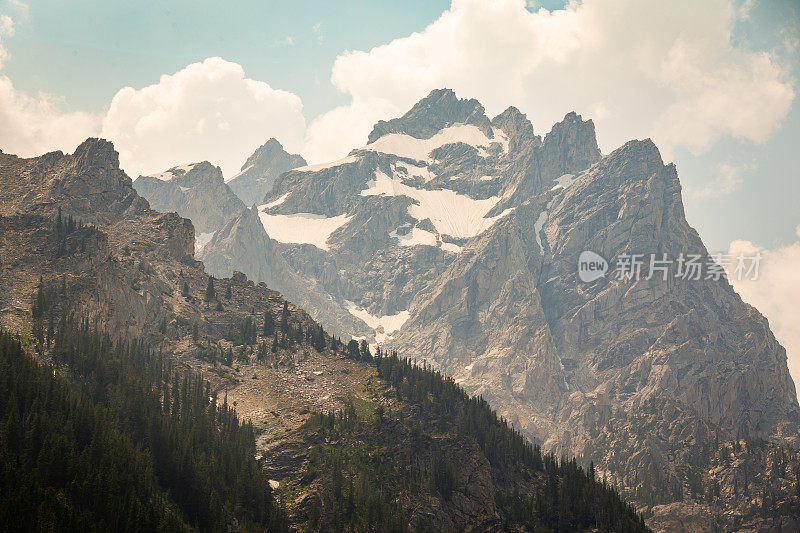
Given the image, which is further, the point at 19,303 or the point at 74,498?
the point at 19,303

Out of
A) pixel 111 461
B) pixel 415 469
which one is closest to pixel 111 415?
pixel 111 461

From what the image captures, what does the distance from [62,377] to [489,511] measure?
98.7 m

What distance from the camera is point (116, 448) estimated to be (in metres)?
136

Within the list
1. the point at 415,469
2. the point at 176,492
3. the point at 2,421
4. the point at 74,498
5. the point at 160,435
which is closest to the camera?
the point at 74,498

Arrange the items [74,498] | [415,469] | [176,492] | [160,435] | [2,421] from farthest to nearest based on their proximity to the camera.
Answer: [415,469] → [160,435] → [176,492] → [2,421] → [74,498]

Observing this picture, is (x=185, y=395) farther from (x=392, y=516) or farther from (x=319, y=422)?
(x=392, y=516)

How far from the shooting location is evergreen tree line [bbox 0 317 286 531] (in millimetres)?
118875

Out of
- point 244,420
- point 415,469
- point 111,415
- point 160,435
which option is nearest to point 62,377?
point 111,415

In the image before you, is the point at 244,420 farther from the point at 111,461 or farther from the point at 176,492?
the point at 111,461

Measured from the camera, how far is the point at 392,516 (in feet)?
518

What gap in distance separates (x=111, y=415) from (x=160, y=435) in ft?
33.8

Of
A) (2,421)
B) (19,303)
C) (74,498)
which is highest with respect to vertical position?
(19,303)

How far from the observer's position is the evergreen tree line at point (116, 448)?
119 metres

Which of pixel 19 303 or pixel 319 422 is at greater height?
pixel 19 303
